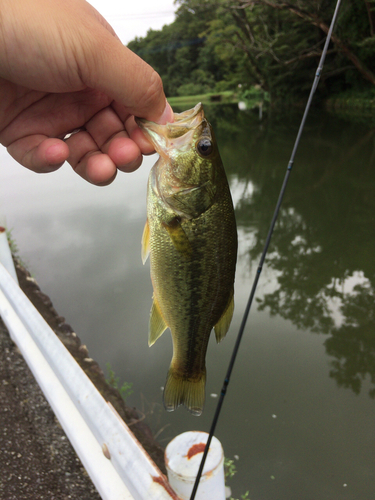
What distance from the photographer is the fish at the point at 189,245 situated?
4.14 feet

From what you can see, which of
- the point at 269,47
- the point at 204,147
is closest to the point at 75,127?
the point at 204,147

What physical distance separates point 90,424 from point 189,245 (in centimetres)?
106

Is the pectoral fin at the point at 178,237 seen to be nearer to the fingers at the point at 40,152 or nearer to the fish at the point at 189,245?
the fish at the point at 189,245

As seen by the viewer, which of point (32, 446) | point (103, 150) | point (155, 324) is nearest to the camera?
point (155, 324)

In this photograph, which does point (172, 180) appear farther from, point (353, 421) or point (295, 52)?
point (295, 52)

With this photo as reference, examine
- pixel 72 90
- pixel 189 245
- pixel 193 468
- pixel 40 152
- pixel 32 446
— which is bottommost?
pixel 32 446

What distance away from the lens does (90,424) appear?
1.71 meters

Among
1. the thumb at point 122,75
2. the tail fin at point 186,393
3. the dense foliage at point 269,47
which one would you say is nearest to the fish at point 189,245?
the tail fin at point 186,393

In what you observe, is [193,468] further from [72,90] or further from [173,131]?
[72,90]

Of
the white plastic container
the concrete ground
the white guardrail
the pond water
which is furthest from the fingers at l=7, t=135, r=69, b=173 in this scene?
the pond water

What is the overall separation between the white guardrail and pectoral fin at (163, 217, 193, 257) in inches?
33.8

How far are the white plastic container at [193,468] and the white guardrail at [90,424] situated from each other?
1.19ft

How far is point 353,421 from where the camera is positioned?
3498 mm

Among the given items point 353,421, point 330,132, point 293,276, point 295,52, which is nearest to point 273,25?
point 295,52
